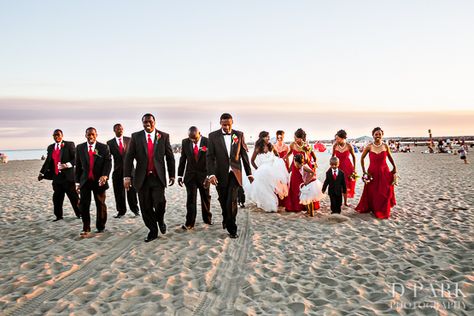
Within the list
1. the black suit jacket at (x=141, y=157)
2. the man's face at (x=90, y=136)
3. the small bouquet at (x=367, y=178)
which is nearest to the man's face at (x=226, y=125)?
the black suit jacket at (x=141, y=157)

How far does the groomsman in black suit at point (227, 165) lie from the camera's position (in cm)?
624

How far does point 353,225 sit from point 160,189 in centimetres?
394

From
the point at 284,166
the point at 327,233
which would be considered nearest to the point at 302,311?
the point at 327,233

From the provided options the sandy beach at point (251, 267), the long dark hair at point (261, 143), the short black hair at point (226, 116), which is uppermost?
the short black hair at point (226, 116)

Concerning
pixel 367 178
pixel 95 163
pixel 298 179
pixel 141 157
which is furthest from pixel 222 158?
pixel 367 178

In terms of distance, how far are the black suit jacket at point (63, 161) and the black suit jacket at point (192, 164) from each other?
2.85m

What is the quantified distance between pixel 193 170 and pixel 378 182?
427 cm

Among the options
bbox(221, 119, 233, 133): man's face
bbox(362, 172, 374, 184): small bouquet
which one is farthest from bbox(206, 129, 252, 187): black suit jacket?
bbox(362, 172, 374, 184): small bouquet

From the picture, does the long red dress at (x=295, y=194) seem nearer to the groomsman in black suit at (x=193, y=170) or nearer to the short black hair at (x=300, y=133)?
the short black hair at (x=300, y=133)

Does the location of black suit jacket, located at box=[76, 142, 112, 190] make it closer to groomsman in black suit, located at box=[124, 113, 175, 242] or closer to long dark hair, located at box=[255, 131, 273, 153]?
groomsman in black suit, located at box=[124, 113, 175, 242]

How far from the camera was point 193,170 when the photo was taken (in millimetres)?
6977

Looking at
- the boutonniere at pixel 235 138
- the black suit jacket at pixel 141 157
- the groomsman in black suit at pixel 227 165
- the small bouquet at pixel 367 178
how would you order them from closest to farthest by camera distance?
the black suit jacket at pixel 141 157
the groomsman in black suit at pixel 227 165
the boutonniere at pixel 235 138
the small bouquet at pixel 367 178

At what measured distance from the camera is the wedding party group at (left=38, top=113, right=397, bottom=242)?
6.05m

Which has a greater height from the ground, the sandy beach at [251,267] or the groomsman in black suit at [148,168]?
the groomsman in black suit at [148,168]
